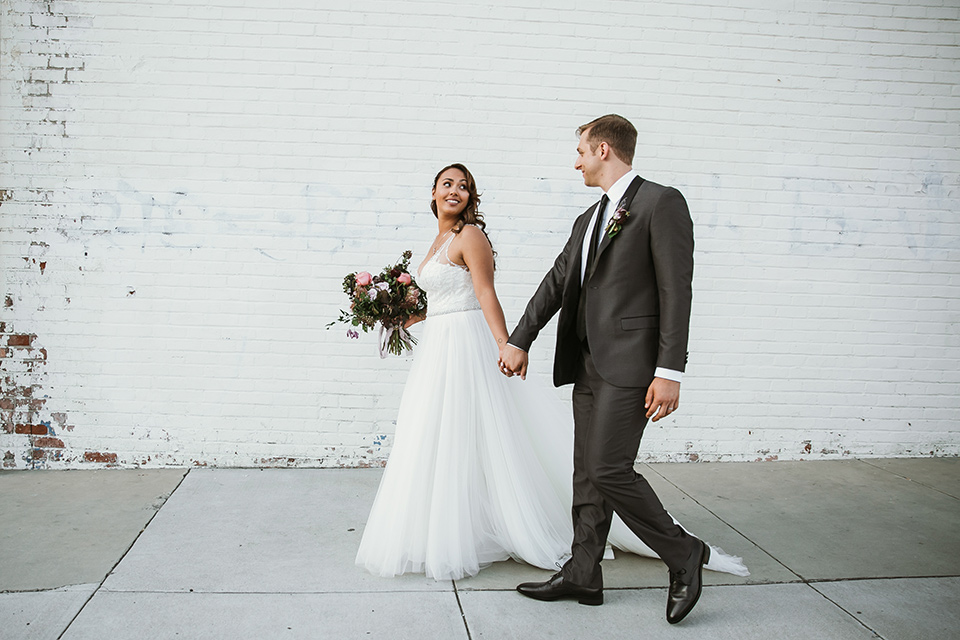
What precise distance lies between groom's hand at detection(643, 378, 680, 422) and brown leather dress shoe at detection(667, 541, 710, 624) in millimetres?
691

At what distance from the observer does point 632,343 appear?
298cm

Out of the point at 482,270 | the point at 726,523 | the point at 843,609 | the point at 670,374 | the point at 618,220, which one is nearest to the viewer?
the point at 670,374

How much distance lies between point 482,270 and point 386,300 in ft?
1.80

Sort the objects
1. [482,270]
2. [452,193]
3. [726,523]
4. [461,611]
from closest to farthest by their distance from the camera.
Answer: [461,611] → [482,270] → [452,193] → [726,523]

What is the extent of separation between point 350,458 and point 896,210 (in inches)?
178

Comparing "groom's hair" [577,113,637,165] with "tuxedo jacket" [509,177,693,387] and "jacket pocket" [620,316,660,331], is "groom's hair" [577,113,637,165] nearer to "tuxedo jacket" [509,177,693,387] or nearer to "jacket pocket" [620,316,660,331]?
"tuxedo jacket" [509,177,693,387]

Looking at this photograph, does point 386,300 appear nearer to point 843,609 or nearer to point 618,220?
point 618,220

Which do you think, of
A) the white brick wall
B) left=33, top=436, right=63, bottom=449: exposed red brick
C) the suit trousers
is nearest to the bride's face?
the suit trousers

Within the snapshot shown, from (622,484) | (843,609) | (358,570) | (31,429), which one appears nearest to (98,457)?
(31,429)

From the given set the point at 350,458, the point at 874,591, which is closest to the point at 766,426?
the point at 874,591

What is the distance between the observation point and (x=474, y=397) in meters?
3.62

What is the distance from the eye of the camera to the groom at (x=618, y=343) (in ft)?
9.49

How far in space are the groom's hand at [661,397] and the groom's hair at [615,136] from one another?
3.21ft

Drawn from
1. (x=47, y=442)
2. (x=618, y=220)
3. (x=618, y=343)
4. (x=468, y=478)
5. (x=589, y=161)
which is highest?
(x=589, y=161)
